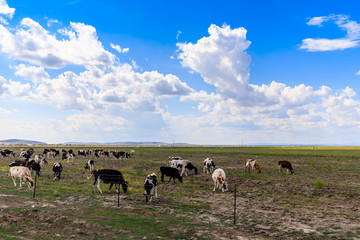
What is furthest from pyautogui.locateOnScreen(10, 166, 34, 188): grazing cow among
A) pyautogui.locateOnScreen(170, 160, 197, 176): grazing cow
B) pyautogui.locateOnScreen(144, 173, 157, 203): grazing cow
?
pyautogui.locateOnScreen(170, 160, 197, 176): grazing cow

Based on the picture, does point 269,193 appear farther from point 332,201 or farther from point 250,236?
point 250,236

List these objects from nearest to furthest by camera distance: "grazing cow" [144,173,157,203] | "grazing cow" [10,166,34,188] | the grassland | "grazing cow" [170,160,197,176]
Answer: the grassland < "grazing cow" [144,173,157,203] < "grazing cow" [10,166,34,188] < "grazing cow" [170,160,197,176]

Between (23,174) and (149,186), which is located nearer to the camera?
(149,186)

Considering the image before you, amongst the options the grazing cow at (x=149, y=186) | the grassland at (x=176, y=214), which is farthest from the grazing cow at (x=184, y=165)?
the grazing cow at (x=149, y=186)

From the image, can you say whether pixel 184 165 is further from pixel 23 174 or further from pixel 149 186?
pixel 23 174

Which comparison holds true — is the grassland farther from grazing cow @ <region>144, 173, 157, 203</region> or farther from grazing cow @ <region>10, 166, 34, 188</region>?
grazing cow @ <region>10, 166, 34, 188</region>

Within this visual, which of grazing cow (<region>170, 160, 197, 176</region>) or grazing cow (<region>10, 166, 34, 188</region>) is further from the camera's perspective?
grazing cow (<region>170, 160, 197, 176</region>)

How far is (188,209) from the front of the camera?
13852 mm

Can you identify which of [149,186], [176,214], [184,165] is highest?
[149,186]

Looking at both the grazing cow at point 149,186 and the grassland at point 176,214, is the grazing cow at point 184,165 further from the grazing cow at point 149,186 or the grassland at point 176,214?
the grazing cow at point 149,186

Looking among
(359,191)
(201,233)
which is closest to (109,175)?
(201,233)

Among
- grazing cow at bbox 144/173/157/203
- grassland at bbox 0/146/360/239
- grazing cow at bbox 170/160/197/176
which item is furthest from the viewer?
grazing cow at bbox 170/160/197/176

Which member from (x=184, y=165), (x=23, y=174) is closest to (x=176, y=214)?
(x=23, y=174)

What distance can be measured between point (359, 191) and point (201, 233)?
51.9 feet
